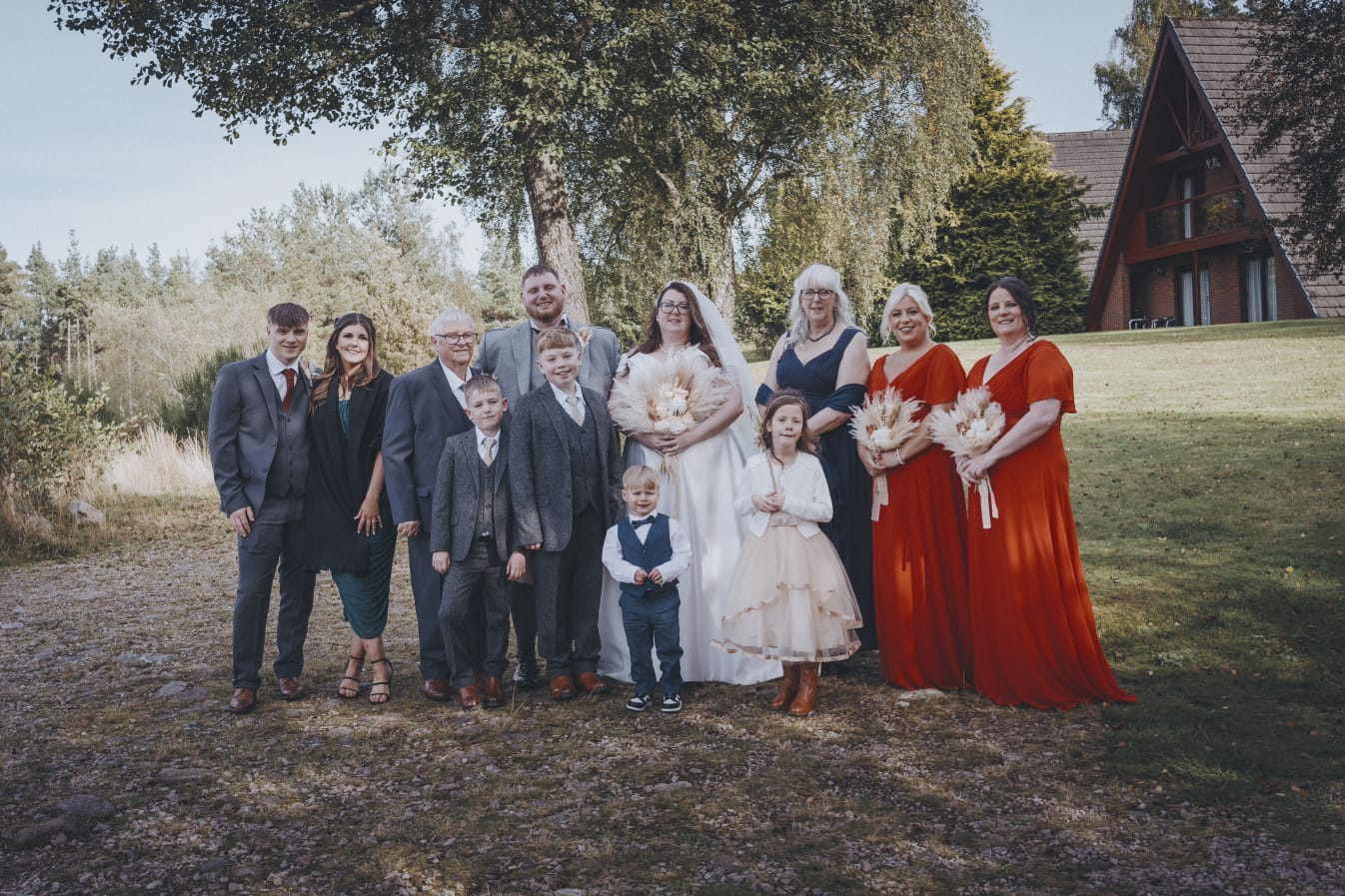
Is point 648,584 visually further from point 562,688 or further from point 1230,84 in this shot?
point 1230,84

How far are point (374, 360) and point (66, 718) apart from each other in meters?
2.61

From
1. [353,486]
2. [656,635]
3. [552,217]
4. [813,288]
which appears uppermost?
[552,217]

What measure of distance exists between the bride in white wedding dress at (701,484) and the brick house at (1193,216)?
72.8 ft

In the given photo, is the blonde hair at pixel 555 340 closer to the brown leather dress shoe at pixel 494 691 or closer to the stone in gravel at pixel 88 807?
the brown leather dress shoe at pixel 494 691

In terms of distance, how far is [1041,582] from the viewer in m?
5.07

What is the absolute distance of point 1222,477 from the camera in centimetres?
1111

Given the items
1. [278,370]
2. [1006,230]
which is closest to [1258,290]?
[1006,230]

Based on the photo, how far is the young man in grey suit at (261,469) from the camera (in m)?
5.41

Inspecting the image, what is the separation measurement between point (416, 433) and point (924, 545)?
289cm

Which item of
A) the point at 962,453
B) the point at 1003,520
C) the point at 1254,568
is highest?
the point at 962,453

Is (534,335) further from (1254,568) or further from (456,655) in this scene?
(1254,568)

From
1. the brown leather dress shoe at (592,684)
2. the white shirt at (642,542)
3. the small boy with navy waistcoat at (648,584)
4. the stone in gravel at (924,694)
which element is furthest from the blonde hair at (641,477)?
the stone in gravel at (924,694)

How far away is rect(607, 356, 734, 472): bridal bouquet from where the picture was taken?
5.62 meters

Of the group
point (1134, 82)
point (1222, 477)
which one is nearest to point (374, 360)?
point (1222, 477)
